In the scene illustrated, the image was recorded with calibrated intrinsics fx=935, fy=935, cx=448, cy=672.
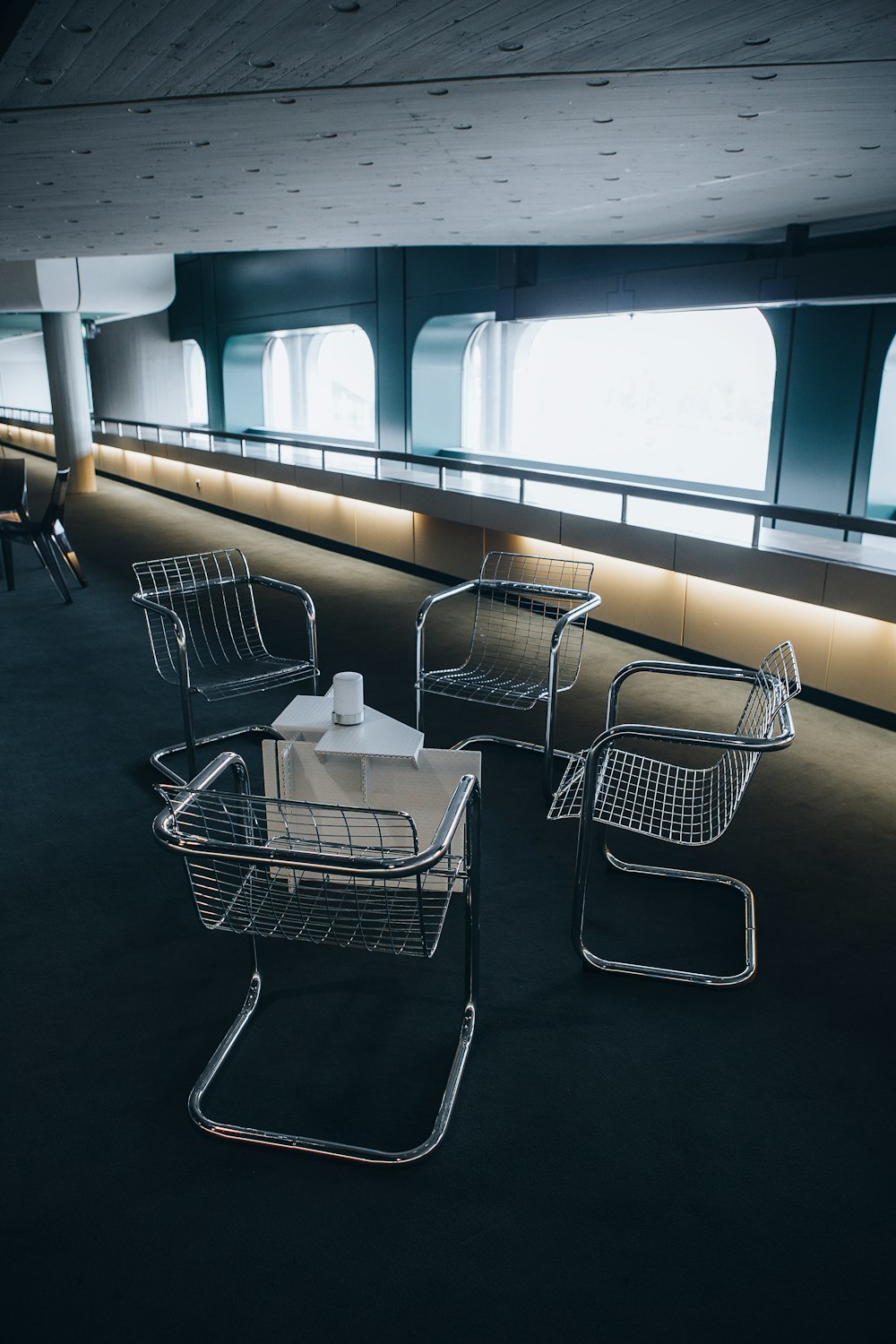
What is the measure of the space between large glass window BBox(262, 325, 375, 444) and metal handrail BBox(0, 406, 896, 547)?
2238mm

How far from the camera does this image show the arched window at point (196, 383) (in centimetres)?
1780

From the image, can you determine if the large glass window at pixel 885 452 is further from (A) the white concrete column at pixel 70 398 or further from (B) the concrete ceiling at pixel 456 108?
(A) the white concrete column at pixel 70 398

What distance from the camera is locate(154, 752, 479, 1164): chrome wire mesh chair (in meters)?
1.74

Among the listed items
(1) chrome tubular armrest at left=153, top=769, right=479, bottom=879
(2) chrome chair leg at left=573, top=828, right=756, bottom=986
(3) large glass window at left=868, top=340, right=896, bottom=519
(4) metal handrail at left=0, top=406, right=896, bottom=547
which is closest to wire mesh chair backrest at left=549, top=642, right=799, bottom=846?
(2) chrome chair leg at left=573, top=828, right=756, bottom=986

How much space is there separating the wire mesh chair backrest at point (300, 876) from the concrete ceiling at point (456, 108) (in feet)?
5.56

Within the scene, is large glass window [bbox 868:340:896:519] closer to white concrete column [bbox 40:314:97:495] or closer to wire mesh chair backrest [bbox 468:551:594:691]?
wire mesh chair backrest [bbox 468:551:594:691]

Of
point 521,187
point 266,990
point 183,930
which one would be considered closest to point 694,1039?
point 266,990

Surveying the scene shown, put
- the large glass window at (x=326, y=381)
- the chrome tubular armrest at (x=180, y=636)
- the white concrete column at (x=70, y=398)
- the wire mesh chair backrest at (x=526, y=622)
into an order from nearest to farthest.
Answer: the chrome tubular armrest at (x=180, y=636) → the wire mesh chair backrest at (x=526, y=622) → the white concrete column at (x=70, y=398) → the large glass window at (x=326, y=381)

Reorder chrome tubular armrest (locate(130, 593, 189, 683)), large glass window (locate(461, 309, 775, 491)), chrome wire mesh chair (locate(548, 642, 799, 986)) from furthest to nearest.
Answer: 1. large glass window (locate(461, 309, 775, 491))
2. chrome tubular armrest (locate(130, 593, 189, 683))
3. chrome wire mesh chair (locate(548, 642, 799, 986))

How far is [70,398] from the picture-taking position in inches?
505

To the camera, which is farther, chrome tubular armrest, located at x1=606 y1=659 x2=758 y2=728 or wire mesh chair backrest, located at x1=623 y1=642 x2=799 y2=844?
chrome tubular armrest, located at x1=606 y1=659 x2=758 y2=728

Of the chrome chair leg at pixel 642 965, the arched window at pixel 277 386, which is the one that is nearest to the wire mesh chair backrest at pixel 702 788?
the chrome chair leg at pixel 642 965

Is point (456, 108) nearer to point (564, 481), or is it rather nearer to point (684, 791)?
point (684, 791)

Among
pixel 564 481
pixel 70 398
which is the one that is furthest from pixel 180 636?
pixel 70 398
